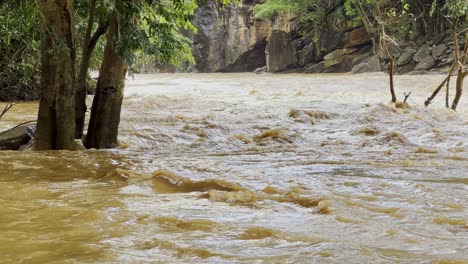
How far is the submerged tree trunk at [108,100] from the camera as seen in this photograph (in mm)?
7270

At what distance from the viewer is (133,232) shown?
10.6 ft

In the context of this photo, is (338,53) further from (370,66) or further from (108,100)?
(108,100)

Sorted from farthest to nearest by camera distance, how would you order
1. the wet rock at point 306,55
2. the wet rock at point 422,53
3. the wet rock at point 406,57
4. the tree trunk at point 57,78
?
the wet rock at point 306,55 → the wet rock at point 406,57 → the wet rock at point 422,53 → the tree trunk at point 57,78

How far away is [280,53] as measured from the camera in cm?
3884

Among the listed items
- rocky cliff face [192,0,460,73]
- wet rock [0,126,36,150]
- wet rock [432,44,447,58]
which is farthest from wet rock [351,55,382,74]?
wet rock [0,126,36,150]

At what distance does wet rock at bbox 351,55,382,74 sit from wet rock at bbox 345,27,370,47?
414 cm

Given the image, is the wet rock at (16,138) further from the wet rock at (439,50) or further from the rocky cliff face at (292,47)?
the wet rock at (439,50)

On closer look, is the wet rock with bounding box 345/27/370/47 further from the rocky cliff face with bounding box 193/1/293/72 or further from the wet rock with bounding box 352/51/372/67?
the rocky cliff face with bounding box 193/1/293/72

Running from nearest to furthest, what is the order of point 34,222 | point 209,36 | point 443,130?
point 34,222 < point 443,130 < point 209,36

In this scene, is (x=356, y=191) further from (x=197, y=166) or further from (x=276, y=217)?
(x=197, y=166)

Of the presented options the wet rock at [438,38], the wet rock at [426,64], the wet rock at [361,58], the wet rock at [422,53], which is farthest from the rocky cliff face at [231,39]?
the wet rock at [426,64]

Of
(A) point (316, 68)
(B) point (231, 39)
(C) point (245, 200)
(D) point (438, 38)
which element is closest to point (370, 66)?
(D) point (438, 38)

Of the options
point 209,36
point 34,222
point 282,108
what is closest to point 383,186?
point 34,222

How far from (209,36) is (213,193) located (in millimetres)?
43096
